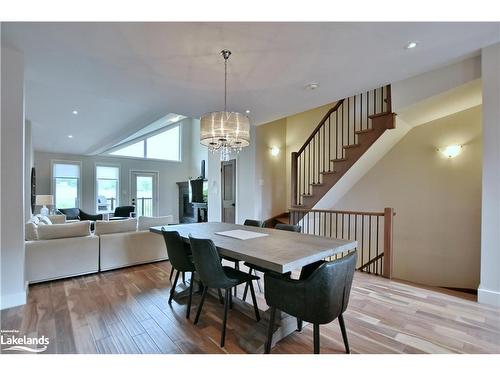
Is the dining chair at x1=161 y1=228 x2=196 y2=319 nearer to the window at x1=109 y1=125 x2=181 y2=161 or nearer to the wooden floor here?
the wooden floor

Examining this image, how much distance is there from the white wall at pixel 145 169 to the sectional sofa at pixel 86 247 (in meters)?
5.39

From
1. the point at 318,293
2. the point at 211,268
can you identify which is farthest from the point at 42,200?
the point at 318,293

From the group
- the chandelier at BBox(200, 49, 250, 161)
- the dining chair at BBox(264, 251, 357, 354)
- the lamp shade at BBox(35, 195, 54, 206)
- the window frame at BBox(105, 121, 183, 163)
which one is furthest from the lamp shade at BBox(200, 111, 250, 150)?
the window frame at BBox(105, 121, 183, 163)

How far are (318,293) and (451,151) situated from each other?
391cm

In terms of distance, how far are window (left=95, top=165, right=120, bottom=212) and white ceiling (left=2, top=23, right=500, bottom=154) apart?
16.3 feet

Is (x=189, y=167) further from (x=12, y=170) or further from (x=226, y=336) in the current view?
(x=226, y=336)

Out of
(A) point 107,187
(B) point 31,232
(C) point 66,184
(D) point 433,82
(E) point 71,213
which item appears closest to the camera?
(D) point 433,82

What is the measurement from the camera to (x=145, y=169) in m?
9.18

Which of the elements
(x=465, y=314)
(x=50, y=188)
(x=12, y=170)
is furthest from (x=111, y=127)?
(x=465, y=314)

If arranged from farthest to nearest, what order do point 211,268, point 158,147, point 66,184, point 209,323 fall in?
point 158,147 < point 66,184 < point 209,323 < point 211,268

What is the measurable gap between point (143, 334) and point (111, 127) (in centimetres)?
553

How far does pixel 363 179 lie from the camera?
5.01m

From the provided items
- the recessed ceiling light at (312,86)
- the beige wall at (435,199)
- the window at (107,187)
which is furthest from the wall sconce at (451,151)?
the window at (107,187)

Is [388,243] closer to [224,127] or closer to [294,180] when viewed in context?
[294,180]
